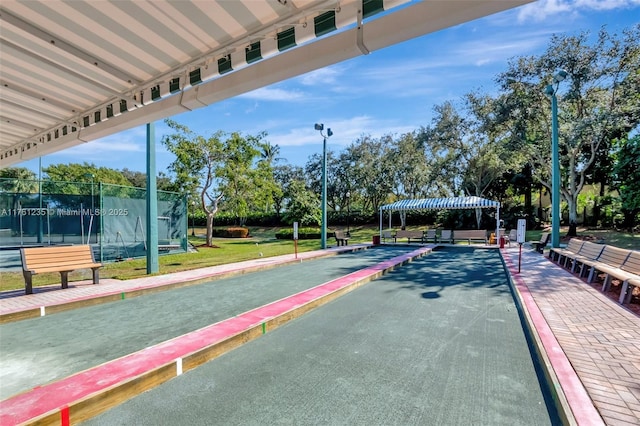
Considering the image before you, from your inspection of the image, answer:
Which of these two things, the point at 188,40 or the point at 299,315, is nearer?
the point at 188,40

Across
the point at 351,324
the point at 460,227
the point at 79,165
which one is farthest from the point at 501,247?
the point at 79,165

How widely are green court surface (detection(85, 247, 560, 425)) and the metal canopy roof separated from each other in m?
3.13

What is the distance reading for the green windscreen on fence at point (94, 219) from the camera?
1066 centimetres

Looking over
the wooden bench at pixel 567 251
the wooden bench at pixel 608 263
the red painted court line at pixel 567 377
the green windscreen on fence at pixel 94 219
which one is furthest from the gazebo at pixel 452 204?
the red painted court line at pixel 567 377

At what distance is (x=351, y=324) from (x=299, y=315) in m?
0.88

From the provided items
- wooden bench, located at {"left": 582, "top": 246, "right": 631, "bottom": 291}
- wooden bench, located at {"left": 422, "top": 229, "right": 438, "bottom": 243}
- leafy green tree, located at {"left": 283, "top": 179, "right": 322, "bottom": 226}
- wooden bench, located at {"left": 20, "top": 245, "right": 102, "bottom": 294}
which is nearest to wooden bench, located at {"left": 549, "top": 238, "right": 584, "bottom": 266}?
wooden bench, located at {"left": 582, "top": 246, "right": 631, "bottom": 291}

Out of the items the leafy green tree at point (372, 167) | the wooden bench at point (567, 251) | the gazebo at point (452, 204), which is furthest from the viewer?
the leafy green tree at point (372, 167)

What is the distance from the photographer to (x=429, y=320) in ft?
16.0

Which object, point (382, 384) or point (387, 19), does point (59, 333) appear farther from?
point (387, 19)

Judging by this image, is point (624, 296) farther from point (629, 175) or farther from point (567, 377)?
point (629, 175)

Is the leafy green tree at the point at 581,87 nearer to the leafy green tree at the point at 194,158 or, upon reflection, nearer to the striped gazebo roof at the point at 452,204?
the striped gazebo roof at the point at 452,204

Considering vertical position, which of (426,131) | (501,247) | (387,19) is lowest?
(501,247)

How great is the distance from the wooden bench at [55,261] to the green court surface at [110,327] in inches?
61.1

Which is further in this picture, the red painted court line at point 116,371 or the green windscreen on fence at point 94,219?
the green windscreen on fence at point 94,219
